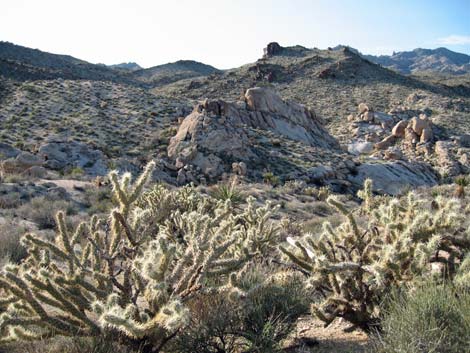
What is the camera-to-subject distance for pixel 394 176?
23.2m

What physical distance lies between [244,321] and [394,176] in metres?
21.4

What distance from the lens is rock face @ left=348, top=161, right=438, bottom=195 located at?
21922 millimetres

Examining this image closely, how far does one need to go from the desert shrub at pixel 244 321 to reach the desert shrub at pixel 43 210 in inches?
267

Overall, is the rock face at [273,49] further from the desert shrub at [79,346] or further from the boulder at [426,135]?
the desert shrub at [79,346]

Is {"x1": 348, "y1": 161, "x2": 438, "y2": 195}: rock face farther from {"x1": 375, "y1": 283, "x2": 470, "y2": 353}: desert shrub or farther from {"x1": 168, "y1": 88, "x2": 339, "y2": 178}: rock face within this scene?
{"x1": 375, "y1": 283, "x2": 470, "y2": 353}: desert shrub

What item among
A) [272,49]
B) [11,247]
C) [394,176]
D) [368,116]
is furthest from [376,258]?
[272,49]

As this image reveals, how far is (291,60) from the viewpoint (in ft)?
227

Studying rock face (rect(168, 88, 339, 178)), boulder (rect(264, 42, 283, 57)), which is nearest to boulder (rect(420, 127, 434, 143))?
rock face (rect(168, 88, 339, 178))

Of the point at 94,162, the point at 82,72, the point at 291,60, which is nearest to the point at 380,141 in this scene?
the point at 94,162

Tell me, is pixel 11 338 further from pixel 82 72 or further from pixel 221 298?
pixel 82 72

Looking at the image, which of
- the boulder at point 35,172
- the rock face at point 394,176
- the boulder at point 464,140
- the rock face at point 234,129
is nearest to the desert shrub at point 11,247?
the boulder at point 35,172

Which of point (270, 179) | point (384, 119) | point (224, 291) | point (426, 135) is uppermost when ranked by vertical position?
point (384, 119)

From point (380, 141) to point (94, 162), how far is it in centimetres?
2572

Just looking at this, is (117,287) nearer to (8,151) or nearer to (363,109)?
(8,151)
